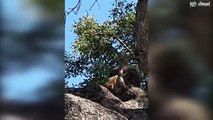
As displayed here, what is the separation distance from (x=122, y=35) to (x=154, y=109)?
3.23 m

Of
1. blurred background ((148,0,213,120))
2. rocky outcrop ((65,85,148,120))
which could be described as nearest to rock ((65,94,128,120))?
rocky outcrop ((65,85,148,120))

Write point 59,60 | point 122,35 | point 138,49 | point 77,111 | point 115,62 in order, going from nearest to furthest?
point 59,60, point 77,111, point 138,49, point 115,62, point 122,35

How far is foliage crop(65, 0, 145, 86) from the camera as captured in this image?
131 inches

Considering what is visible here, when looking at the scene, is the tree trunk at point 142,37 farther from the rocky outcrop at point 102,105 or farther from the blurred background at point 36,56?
the blurred background at point 36,56

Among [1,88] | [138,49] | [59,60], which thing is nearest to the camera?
[1,88]

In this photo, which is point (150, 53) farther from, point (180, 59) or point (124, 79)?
point (124, 79)

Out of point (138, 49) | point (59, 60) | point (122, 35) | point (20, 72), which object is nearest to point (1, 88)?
point (20, 72)

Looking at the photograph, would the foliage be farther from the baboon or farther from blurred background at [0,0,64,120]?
blurred background at [0,0,64,120]

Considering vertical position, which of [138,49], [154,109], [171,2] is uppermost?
[138,49]

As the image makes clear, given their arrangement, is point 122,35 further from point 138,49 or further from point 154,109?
point 154,109

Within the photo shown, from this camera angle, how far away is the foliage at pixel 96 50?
3.34 m

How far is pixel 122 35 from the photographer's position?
167 inches

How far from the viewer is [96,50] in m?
4.03

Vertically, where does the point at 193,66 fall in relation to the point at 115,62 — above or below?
below
